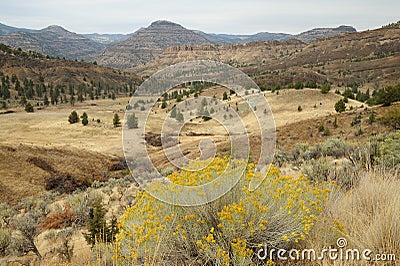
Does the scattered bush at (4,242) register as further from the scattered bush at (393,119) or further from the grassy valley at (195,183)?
the scattered bush at (393,119)

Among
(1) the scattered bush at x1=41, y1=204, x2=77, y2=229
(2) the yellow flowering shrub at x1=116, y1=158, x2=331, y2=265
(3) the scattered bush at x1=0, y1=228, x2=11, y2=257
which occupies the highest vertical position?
(2) the yellow flowering shrub at x1=116, y1=158, x2=331, y2=265

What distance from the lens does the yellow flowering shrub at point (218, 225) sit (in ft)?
11.7

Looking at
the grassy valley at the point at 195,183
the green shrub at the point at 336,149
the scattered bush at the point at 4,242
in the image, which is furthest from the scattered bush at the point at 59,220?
the green shrub at the point at 336,149

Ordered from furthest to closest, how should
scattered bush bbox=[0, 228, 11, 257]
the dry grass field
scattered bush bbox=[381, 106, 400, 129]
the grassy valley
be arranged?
the dry grass field < scattered bush bbox=[381, 106, 400, 129] < scattered bush bbox=[0, 228, 11, 257] < the grassy valley

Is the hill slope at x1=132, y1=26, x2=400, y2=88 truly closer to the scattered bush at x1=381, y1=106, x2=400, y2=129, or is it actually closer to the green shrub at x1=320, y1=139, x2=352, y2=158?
the scattered bush at x1=381, y1=106, x2=400, y2=129

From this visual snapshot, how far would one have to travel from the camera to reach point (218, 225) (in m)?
3.52

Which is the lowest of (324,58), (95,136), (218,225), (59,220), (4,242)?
(95,136)

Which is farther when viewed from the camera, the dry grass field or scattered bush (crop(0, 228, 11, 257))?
the dry grass field

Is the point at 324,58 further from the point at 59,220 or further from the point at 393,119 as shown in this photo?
the point at 59,220

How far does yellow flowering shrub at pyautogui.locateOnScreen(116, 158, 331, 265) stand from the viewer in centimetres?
358

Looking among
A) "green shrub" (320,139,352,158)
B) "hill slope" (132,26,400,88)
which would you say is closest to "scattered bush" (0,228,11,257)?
"green shrub" (320,139,352,158)

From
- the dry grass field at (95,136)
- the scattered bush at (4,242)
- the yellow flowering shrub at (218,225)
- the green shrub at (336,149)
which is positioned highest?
the yellow flowering shrub at (218,225)

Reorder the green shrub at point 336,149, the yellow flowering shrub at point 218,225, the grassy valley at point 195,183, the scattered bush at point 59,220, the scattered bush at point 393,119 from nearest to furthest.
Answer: the yellow flowering shrub at point 218,225, the grassy valley at point 195,183, the scattered bush at point 59,220, the green shrub at point 336,149, the scattered bush at point 393,119

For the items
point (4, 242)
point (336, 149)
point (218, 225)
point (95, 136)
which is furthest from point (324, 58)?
point (218, 225)
